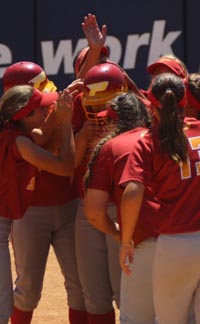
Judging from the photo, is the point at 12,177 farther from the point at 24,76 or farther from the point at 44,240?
the point at 24,76

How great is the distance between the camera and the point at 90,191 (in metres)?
4.05

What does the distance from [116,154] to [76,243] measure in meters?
0.97

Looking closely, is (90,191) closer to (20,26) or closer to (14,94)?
(14,94)

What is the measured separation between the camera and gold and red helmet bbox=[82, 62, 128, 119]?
4.60 metres

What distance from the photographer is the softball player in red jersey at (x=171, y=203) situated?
12.3 ft

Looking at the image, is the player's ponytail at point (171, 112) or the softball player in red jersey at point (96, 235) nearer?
the player's ponytail at point (171, 112)

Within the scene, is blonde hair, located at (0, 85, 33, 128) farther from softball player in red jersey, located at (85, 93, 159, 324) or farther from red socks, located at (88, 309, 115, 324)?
red socks, located at (88, 309, 115, 324)

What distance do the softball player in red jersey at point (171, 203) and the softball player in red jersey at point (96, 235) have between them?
81cm

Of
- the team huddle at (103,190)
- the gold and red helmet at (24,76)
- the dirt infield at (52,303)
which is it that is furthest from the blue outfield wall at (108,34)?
the gold and red helmet at (24,76)

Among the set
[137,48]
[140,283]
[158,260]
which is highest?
[158,260]

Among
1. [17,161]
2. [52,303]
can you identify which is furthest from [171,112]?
[52,303]

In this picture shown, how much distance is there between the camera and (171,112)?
381 centimetres

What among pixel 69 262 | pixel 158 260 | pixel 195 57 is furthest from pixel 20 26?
pixel 158 260

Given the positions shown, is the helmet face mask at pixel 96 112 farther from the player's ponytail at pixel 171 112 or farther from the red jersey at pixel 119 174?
the player's ponytail at pixel 171 112
